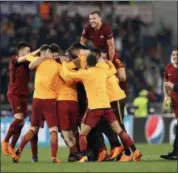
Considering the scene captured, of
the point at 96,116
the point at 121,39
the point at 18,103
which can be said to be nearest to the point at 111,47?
the point at 96,116

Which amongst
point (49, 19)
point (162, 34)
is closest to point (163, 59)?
point (162, 34)

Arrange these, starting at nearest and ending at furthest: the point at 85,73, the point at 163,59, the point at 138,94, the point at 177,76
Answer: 1. the point at 85,73
2. the point at 177,76
3. the point at 138,94
4. the point at 163,59

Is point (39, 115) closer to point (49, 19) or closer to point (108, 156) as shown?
point (108, 156)

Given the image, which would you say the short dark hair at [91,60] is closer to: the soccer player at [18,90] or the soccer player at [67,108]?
the soccer player at [67,108]

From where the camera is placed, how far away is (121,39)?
34688 mm

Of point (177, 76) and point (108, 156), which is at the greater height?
point (177, 76)

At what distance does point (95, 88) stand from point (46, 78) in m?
0.93

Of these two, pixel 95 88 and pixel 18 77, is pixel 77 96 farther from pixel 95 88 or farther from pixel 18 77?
pixel 18 77

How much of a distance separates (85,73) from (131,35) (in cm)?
1932

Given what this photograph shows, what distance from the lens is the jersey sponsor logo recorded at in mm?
27531

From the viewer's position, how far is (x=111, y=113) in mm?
16047

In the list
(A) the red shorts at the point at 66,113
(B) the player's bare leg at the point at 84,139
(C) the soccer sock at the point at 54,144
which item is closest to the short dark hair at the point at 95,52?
(A) the red shorts at the point at 66,113

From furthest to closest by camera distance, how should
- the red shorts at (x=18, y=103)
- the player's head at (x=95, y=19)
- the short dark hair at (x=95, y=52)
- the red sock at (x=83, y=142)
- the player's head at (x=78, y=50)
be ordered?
the red shorts at (x=18, y=103)
the player's head at (x=95, y=19)
the player's head at (x=78, y=50)
the short dark hair at (x=95, y=52)
the red sock at (x=83, y=142)

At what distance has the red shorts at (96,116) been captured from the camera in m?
16.0
